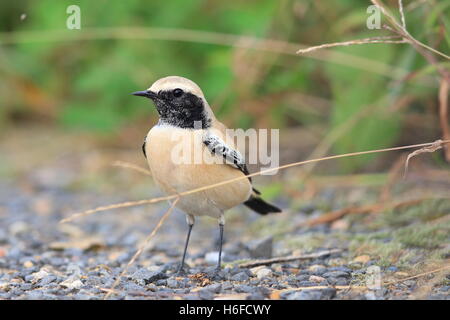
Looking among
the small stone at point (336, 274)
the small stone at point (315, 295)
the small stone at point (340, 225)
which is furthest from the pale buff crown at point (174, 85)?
the small stone at point (340, 225)

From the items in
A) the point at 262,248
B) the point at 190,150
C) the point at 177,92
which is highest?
the point at 177,92

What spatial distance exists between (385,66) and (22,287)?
333 cm

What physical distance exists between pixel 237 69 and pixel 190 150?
2.52 m

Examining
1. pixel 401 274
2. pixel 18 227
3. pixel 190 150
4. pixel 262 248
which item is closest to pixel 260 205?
pixel 262 248

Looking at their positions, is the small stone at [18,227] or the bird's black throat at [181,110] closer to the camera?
the bird's black throat at [181,110]

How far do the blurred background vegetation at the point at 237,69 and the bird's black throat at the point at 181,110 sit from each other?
159 cm

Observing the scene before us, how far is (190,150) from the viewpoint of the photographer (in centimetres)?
411

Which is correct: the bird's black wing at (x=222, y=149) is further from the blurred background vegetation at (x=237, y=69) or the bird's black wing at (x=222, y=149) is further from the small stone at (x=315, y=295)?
the blurred background vegetation at (x=237, y=69)

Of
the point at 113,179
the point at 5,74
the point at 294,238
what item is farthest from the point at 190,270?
the point at 5,74

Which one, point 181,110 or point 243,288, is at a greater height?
point 181,110

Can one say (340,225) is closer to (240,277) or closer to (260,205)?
(260,205)

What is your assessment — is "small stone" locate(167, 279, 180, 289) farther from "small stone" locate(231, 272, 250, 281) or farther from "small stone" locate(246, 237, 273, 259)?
"small stone" locate(246, 237, 273, 259)

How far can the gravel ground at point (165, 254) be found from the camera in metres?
3.57

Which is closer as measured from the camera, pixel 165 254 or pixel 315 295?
pixel 315 295
